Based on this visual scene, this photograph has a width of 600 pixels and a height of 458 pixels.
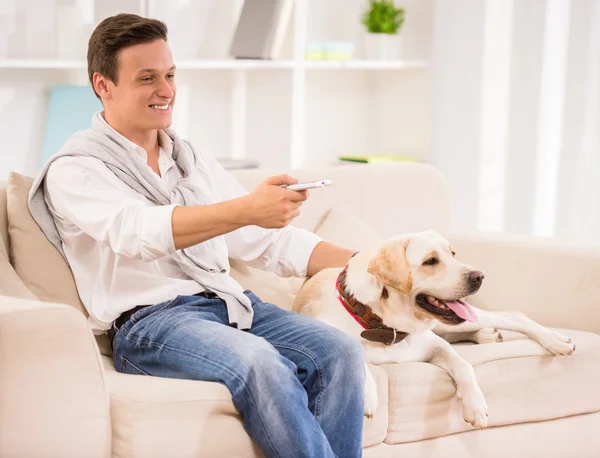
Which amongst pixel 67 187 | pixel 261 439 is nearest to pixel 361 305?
pixel 261 439

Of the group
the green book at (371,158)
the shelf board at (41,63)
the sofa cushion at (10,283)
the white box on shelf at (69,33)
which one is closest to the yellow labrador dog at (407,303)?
the sofa cushion at (10,283)

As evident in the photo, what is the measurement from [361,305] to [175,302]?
0.43 meters

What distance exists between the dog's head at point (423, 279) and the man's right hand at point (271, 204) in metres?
0.33

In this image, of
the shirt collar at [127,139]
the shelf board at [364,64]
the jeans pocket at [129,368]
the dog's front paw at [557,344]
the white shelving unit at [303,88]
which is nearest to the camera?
the jeans pocket at [129,368]

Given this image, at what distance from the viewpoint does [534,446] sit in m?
2.34

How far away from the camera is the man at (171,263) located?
1.84m

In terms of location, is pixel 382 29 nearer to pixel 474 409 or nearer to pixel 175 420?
pixel 474 409

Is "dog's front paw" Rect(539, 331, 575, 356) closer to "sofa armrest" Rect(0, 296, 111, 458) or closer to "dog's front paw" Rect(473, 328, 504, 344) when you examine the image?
"dog's front paw" Rect(473, 328, 504, 344)

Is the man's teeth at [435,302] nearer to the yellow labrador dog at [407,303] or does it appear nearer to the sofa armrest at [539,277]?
the yellow labrador dog at [407,303]

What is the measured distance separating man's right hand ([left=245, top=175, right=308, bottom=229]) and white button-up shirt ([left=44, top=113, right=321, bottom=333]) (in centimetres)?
17

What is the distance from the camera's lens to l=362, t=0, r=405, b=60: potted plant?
13.9 ft

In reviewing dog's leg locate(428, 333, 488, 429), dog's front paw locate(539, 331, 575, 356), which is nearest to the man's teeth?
dog's leg locate(428, 333, 488, 429)

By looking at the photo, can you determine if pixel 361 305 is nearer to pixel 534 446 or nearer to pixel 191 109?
pixel 534 446

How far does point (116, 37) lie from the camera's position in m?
2.12
